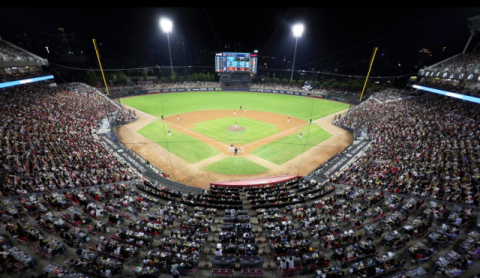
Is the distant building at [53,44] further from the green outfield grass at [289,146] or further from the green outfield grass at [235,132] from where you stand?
the green outfield grass at [289,146]

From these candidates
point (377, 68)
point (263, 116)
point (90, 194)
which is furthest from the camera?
point (377, 68)

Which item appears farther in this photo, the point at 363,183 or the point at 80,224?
the point at 363,183

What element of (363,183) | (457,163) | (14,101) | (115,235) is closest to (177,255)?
(115,235)

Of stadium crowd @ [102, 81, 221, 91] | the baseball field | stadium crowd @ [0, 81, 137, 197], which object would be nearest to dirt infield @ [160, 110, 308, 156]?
the baseball field


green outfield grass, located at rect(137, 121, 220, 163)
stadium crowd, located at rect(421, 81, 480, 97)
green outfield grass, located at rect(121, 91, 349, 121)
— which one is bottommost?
green outfield grass, located at rect(137, 121, 220, 163)

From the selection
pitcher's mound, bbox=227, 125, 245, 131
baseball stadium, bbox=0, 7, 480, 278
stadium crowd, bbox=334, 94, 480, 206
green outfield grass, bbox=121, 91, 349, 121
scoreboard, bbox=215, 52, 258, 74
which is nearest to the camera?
baseball stadium, bbox=0, 7, 480, 278

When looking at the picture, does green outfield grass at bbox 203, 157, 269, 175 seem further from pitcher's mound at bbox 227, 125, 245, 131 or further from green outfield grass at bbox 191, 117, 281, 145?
pitcher's mound at bbox 227, 125, 245, 131

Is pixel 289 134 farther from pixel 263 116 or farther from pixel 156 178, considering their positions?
pixel 156 178
